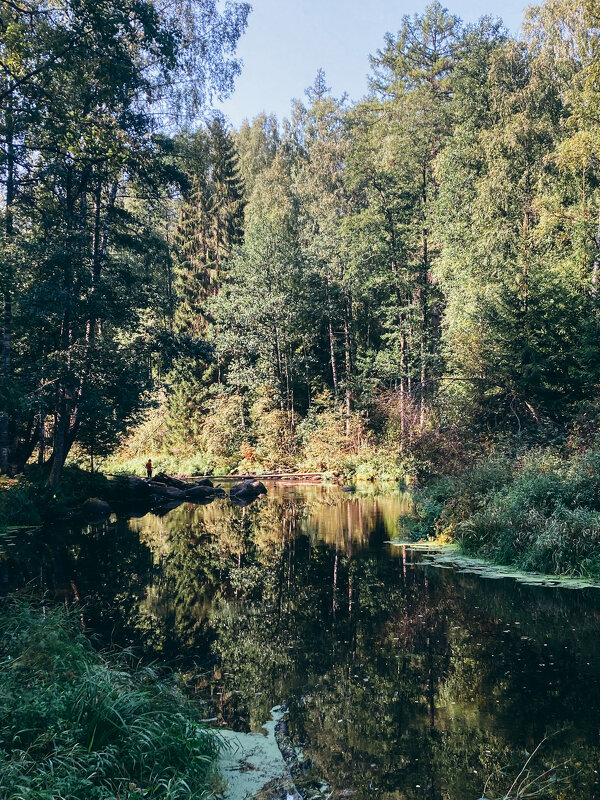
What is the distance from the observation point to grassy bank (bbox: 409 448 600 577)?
8.83 meters

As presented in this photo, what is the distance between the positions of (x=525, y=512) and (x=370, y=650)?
14.7 ft

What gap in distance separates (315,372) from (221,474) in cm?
717

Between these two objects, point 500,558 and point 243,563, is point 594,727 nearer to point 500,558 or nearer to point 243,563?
point 500,558

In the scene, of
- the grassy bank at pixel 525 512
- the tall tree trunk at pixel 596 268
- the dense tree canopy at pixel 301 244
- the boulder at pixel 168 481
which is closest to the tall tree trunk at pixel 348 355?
the dense tree canopy at pixel 301 244

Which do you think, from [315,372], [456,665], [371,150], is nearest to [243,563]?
[456,665]

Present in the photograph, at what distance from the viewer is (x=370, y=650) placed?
20.2 feet

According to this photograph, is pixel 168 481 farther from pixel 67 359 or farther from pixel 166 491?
pixel 67 359

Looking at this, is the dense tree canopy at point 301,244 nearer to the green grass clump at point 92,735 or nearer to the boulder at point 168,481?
the boulder at point 168,481

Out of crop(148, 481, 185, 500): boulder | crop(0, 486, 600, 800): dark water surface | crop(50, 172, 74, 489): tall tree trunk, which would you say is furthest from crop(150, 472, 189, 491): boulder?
crop(0, 486, 600, 800): dark water surface

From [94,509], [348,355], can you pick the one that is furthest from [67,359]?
[348,355]

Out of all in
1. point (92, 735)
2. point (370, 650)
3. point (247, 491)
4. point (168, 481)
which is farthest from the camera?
point (168, 481)

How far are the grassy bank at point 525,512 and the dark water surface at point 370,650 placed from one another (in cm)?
75

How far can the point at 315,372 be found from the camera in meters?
32.3

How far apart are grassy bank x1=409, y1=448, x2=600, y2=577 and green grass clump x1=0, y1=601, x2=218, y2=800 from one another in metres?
6.20
